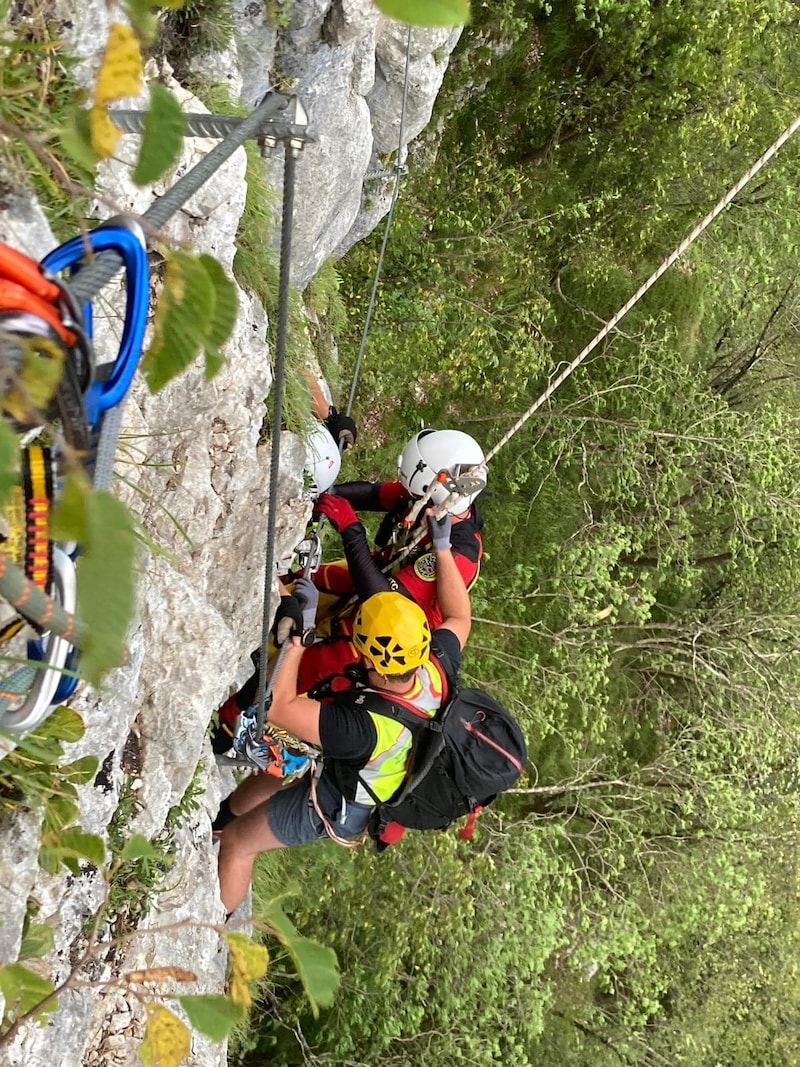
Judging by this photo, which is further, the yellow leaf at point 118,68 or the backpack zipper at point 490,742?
the backpack zipper at point 490,742

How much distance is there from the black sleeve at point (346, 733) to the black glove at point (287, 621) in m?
0.43

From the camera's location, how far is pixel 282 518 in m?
3.80

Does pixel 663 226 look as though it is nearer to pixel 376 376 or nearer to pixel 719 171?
pixel 719 171

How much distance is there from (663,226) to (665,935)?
25.5 ft

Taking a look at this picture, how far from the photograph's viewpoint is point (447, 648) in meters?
3.85

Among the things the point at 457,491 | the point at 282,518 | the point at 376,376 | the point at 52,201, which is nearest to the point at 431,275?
the point at 376,376

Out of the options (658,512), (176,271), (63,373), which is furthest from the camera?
(658,512)

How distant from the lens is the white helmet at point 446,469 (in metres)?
4.21

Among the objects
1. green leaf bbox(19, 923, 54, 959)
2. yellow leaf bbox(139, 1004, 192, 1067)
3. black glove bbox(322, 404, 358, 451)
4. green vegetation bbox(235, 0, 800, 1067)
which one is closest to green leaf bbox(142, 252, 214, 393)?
yellow leaf bbox(139, 1004, 192, 1067)

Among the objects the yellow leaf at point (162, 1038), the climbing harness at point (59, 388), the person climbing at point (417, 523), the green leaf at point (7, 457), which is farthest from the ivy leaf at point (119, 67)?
the person climbing at point (417, 523)

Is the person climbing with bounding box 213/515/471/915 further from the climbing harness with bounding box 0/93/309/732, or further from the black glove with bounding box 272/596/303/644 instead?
the climbing harness with bounding box 0/93/309/732

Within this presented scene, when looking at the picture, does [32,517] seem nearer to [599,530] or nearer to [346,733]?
[346,733]

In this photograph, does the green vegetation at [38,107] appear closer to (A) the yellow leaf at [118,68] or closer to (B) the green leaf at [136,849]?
(A) the yellow leaf at [118,68]

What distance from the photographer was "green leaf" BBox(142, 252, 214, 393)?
0.83m
